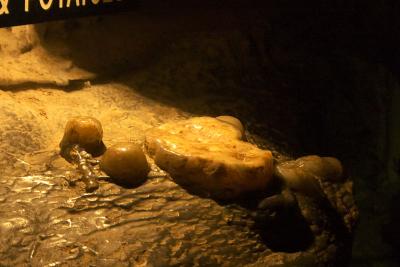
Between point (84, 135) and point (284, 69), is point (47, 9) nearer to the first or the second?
point (84, 135)

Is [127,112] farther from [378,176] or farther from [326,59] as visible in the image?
[378,176]

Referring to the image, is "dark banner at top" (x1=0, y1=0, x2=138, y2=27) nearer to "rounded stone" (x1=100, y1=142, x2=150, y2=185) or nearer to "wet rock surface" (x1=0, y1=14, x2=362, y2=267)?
"wet rock surface" (x1=0, y1=14, x2=362, y2=267)

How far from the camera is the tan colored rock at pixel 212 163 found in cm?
331

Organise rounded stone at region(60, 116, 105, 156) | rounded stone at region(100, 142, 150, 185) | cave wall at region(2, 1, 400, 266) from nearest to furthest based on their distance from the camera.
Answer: rounded stone at region(100, 142, 150, 185) < rounded stone at region(60, 116, 105, 156) < cave wall at region(2, 1, 400, 266)

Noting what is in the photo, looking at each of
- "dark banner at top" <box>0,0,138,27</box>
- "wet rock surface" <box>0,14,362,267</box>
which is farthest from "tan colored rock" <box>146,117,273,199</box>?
"dark banner at top" <box>0,0,138,27</box>

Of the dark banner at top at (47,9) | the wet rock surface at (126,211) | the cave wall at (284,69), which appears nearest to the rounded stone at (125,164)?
the wet rock surface at (126,211)

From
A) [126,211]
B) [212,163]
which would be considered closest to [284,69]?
[212,163]

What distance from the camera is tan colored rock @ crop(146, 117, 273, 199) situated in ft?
10.8

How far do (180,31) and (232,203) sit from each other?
8.83 ft

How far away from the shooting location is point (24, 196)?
10.3 feet

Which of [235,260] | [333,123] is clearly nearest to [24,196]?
[235,260]

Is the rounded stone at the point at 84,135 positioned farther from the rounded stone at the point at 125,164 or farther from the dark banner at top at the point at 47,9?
the dark banner at top at the point at 47,9

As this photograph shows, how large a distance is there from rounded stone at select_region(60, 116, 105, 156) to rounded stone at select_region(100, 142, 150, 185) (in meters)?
0.19

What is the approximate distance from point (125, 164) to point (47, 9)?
1440 mm
